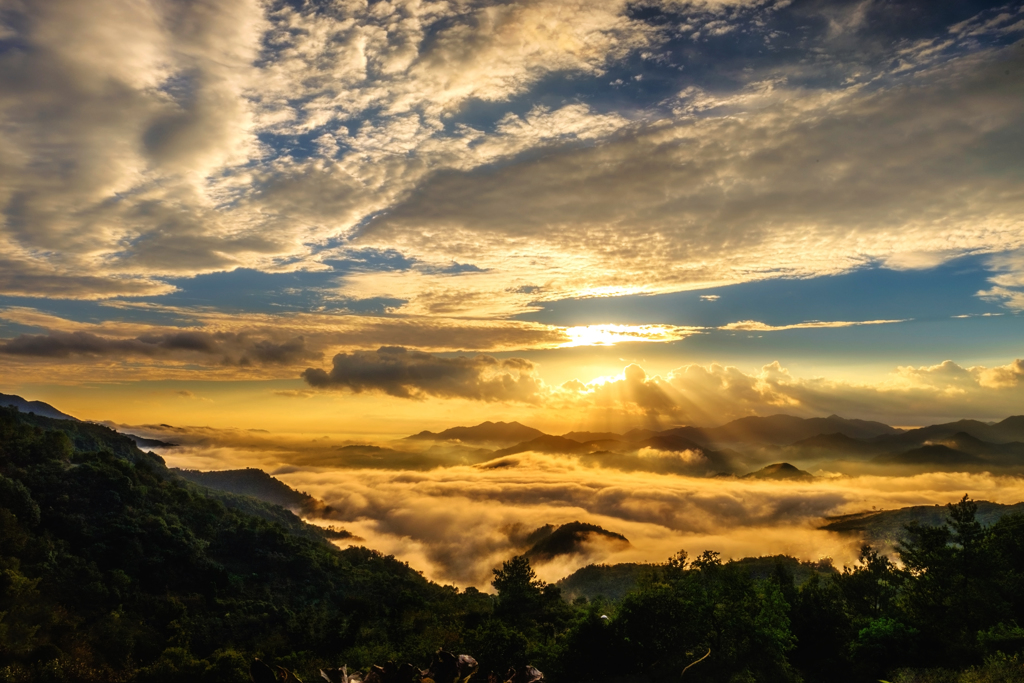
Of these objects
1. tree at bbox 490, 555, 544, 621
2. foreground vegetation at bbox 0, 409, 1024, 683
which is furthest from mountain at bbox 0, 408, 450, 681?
tree at bbox 490, 555, 544, 621

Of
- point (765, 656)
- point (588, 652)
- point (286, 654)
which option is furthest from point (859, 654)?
point (286, 654)

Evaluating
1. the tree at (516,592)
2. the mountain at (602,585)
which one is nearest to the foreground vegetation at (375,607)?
the tree at (516,592)

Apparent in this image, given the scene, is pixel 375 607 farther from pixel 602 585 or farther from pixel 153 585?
pixel 602 585

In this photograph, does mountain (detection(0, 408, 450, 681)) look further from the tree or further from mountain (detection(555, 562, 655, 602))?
mountain (detection(555, 562, 655, 602))

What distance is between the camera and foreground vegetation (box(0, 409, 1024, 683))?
153 ft

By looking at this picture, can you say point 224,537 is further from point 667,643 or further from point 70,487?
point 667,643

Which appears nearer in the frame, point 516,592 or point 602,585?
point 516,592

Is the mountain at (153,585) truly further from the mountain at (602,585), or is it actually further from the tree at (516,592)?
the mountain at (602,585)

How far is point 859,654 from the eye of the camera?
2004 inches

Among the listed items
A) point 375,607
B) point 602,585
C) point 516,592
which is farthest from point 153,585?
point 602,585

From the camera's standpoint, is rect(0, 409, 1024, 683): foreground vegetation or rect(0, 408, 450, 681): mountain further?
rect(0, 408, 450, 681): mountain

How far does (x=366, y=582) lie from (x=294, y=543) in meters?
16.7

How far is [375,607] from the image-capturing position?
8838cm

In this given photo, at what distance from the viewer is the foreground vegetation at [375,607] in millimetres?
46781
